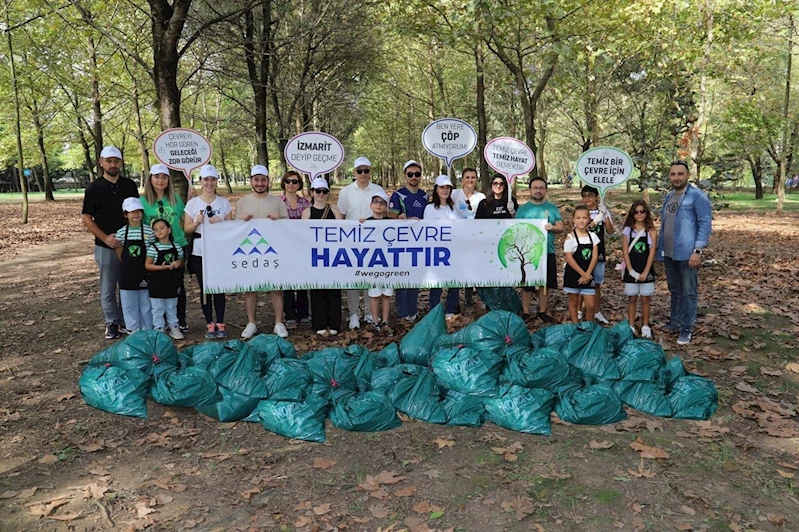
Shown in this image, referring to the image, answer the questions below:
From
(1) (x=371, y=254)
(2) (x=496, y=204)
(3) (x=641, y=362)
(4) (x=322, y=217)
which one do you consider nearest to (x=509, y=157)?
(2) (x=496, y=204)

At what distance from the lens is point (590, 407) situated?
441cm

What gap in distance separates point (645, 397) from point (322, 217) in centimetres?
384

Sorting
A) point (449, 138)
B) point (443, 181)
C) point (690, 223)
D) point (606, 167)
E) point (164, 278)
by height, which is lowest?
point (164, 278)

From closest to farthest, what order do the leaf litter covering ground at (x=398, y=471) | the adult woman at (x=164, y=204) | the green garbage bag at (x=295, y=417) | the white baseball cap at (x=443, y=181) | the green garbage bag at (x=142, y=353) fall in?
the leaf litter covering ground at (x=398, y=471), the green garbage bag at (x=295, y=417), the green garbage bag at (x=142, y=353), the adult woman at (x=164, y=204), the white baseball cap at (x=443, y=181)

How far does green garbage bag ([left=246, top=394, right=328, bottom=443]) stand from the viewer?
4250 mm

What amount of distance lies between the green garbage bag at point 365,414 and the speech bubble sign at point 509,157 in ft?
12.6

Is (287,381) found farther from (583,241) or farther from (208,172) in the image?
(583,241)

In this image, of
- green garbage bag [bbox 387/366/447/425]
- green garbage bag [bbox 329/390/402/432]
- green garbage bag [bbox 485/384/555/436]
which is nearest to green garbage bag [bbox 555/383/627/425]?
green garbage bag [bbox 485/384/555/436]

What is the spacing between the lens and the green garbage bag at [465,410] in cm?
440

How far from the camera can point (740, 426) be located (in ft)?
14.5

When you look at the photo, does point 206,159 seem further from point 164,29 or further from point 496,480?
point 496,480

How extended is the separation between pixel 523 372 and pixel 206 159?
4.69 m

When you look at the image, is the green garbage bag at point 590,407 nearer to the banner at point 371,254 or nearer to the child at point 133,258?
the banner at point 371,254

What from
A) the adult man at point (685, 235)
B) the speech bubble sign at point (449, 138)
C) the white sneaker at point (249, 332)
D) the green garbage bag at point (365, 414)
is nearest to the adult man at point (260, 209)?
the white sneaker at point (249, 332)
